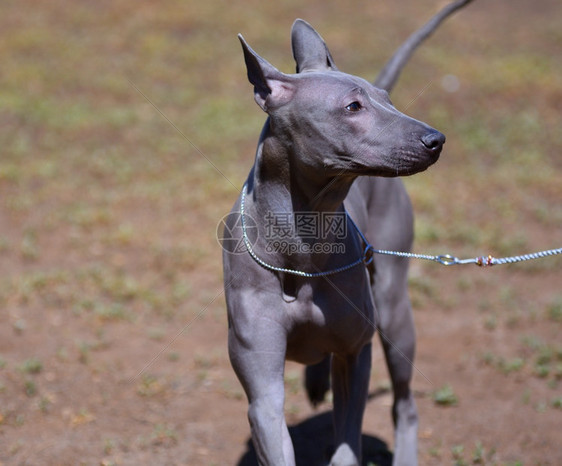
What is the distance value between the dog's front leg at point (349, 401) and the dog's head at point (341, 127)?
1007 millimetres

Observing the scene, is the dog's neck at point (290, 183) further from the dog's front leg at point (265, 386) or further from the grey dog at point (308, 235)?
the dog's front leg at point (265, 386)

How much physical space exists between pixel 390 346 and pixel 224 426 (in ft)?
4.12

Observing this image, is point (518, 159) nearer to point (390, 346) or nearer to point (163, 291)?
point (163, 291)

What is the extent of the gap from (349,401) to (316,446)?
1218 millimetres

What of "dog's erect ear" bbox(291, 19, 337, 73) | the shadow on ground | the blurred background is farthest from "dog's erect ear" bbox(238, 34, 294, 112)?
the blurred background

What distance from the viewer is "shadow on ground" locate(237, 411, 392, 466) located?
4562 mm

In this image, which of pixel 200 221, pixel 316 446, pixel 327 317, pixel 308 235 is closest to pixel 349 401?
pixel 327 317

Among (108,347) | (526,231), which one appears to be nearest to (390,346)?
(108,347)

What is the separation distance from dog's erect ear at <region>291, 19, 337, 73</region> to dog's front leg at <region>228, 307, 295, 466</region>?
117 cm

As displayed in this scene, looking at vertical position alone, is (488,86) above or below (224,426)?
above

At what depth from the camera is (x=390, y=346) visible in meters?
4.39

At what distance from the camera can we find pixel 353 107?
3.08 metres

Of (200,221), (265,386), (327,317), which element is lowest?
(200,221)
